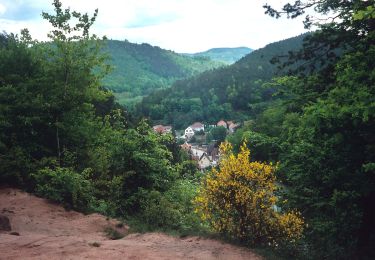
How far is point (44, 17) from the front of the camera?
44.9ft

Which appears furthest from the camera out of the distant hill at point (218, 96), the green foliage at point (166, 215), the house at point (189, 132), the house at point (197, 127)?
the house at point (197, 127)

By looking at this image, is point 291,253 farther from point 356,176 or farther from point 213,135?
point 213,135

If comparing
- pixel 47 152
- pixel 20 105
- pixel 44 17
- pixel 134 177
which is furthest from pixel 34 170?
pixel 44 17

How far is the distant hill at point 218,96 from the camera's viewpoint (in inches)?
4961

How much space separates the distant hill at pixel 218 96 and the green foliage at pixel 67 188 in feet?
358

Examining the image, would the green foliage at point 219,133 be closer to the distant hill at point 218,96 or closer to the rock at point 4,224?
the distant hill at point 218,96

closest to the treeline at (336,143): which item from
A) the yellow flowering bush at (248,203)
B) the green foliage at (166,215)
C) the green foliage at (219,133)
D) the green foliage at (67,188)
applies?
the yellow flowering bush at (248,203)

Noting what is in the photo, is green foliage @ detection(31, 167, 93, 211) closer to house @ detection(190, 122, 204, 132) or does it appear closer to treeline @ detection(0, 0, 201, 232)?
treeline @ detection(0, 0, 201, 232)

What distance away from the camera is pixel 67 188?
11.3 meters

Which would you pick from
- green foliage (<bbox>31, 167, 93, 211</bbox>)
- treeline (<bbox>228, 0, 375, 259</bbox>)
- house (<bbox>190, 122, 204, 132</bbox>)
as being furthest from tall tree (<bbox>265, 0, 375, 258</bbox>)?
house (<bbox>190, 122, 204, 132</bbox>)

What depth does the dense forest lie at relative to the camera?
8227 mm

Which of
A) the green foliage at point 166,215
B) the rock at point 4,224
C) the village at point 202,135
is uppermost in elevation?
the rock at point 4,224

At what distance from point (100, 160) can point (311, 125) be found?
23.3 feet

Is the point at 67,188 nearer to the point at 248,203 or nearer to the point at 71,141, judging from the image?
the point at 71,141
